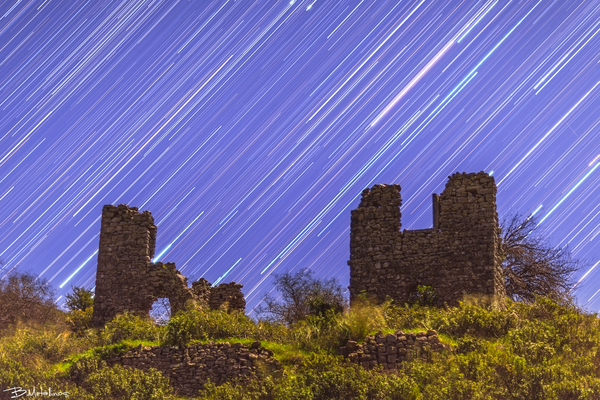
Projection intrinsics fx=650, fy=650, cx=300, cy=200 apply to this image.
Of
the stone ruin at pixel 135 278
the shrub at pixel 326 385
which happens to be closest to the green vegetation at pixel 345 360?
the shrub at pixel 326 385

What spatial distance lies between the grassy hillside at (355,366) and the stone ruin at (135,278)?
1397 millimetres

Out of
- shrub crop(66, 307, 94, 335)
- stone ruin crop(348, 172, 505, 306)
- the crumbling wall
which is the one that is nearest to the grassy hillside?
the crumbling wall

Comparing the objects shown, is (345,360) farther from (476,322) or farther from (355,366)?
(476,322)

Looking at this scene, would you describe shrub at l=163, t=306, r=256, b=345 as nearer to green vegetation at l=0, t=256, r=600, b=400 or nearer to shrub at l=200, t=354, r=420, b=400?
green vegetation at l=0, t=256, r=600, b=400

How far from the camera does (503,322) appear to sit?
1716 centimetres

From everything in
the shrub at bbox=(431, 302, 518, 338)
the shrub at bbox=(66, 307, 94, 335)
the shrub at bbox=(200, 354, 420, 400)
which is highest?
the shrub at bbox=(66, 307, 94, 335)

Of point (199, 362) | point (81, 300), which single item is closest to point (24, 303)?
point (81, 300)

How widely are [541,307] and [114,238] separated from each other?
14742 mm

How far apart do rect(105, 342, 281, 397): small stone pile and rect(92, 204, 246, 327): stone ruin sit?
167 inches

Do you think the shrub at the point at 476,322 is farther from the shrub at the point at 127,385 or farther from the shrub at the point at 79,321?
the shrub at the point at 79,321

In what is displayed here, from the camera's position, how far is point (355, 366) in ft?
53.0

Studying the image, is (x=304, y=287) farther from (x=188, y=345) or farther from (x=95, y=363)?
(x=95, y=363)

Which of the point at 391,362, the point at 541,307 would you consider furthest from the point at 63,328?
the point at 541,307

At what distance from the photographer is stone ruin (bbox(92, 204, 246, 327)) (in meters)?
22.8
